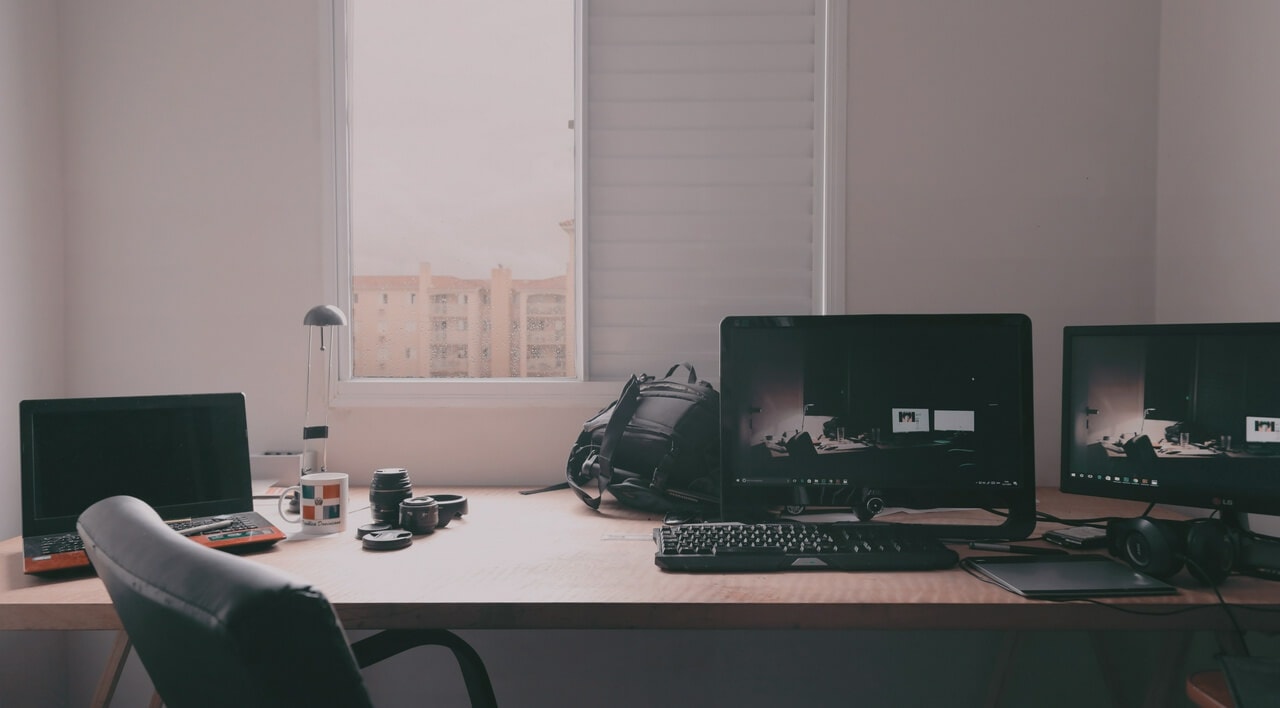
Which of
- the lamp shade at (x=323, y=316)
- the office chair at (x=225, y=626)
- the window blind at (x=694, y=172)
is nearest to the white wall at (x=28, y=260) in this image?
the lamp shade at (x=323, y=316)

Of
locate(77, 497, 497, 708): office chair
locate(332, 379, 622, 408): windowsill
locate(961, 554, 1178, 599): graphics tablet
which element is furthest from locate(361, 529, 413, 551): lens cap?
locate(961, 554, 1178, 599): graphics tablet

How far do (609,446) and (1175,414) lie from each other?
3.79 feet

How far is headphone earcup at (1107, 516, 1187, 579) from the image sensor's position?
122 cm

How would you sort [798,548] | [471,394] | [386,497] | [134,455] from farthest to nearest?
[471,394] < [386,497] < [134,455] < [798,548]

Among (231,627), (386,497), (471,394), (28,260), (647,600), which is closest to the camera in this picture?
(231,627)

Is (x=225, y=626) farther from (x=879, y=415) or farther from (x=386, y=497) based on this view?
(x=879, y=415)

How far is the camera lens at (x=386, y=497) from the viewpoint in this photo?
5.26 ft

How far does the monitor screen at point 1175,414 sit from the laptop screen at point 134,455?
175cm

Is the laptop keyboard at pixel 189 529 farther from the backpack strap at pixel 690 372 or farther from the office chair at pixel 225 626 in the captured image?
the backpack strap at pixel 690 372

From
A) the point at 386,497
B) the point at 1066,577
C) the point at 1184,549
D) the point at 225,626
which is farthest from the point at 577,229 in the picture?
the point at 225,626

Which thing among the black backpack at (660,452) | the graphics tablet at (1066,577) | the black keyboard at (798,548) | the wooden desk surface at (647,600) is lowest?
the wooden desk surface at (647,600)

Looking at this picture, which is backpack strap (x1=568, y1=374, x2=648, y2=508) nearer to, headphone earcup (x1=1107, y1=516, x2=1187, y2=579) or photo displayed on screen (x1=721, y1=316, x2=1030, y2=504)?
photo displayed on screen (x1=721, y1=316, x2=1030, y2=504)

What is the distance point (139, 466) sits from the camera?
1464 millimetres

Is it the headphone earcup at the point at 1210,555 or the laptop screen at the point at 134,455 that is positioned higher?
the laptop screen at the point at 134,455
